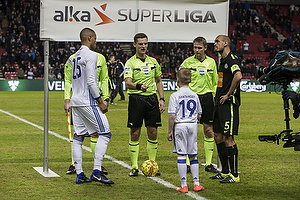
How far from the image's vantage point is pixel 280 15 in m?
52.7

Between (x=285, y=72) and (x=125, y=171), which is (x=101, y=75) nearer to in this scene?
(x=125, y=171)

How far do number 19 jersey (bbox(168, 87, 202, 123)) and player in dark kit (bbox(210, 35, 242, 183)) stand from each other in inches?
34.7

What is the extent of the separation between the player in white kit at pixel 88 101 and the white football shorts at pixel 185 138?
3.53ft

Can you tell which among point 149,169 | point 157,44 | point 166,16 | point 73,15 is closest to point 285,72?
point 149,169

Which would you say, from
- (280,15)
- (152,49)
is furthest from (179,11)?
(280,15)

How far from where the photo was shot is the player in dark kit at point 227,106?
8.21 metres

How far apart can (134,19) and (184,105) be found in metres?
2.40

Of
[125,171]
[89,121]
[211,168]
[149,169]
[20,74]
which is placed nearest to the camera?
[89,121]

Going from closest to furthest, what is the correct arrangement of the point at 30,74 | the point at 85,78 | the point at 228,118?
the point at 85,78 → the point at 228,118 → the point at 30,74

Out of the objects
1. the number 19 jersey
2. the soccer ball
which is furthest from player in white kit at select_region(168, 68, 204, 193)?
the soccer ball

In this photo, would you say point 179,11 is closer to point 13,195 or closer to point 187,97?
point 187,97

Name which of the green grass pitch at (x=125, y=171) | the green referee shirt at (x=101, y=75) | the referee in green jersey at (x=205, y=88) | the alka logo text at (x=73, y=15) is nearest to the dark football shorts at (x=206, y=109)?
the referee in green jersey at (x=205, y=88)

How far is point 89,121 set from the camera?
7.88 metres

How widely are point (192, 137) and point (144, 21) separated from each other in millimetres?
2670
